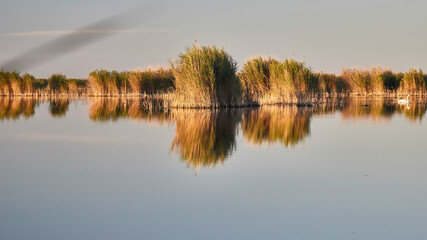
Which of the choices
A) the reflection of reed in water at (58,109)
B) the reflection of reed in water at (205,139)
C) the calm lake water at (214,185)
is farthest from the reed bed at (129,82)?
the calm lake water at (214,185)

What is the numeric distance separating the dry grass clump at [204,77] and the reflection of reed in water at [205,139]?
4.44 metres

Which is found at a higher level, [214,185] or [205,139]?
Result: [205,139]

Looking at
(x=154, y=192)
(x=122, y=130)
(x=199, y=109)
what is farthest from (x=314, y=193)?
(x=199, y=109)

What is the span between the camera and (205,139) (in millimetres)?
12227

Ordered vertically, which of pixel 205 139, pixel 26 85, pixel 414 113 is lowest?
Answer: pixel 205 139

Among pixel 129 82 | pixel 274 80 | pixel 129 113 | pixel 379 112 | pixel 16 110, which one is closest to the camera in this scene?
pixel 129 113

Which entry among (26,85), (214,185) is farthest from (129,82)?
(214,185)

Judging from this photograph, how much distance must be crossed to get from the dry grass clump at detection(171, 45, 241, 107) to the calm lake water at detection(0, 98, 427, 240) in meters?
8.69

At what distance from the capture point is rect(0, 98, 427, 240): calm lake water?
5.23 meters

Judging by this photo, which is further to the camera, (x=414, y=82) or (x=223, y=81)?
(x=414, y=82)

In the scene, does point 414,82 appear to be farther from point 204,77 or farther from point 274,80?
point 204,77

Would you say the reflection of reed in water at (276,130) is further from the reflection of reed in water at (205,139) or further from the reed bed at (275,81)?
the reed bed at (275,81)

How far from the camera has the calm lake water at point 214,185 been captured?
5.23 m

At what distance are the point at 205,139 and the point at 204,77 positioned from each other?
10.1 m
